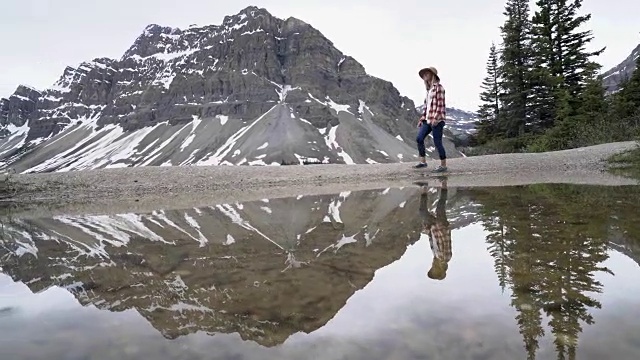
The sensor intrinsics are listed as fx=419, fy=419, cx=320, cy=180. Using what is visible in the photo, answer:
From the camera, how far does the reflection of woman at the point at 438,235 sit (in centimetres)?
250

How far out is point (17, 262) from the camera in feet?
11.7

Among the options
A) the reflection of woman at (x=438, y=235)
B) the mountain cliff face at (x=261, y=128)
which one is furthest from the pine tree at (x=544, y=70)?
the mountain cliff face at (x=261, y=128)

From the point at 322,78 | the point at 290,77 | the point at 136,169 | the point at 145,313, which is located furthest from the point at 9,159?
the point at 145,313

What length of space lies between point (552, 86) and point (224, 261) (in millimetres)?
32555

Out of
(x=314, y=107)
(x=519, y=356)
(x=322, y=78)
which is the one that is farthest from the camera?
(x=322, y=78)

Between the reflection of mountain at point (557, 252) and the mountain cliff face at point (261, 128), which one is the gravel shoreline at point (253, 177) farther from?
the mountain cliff face at point (261, 128)

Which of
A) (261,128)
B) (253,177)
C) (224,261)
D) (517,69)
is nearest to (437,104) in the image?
(253,177)

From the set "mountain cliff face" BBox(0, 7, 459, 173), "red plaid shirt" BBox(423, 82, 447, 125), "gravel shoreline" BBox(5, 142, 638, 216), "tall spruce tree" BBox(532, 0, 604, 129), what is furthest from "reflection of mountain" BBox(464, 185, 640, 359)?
"mountain cliff face" BBox(0, 7, 459, 173)

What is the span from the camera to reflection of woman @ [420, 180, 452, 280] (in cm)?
250

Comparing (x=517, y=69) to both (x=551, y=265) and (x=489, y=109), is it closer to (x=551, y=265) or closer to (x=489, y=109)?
(x=489, y=109)

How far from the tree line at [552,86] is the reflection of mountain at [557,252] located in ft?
61.5

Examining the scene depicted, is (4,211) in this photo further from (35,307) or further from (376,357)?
(376,357)

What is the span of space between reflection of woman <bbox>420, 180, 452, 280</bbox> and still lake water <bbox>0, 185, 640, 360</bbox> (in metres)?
0.02

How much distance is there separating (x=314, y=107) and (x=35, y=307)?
176 meters
